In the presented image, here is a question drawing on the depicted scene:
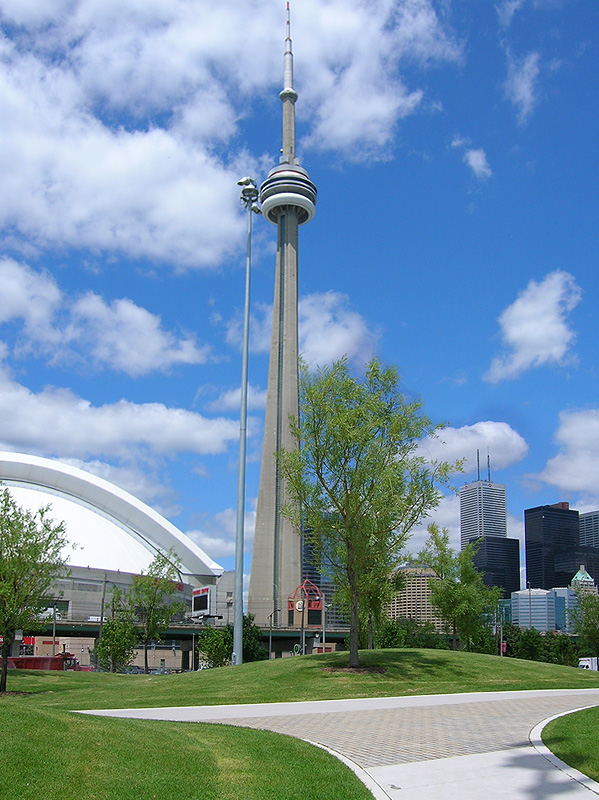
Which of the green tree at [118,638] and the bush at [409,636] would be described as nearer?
the green tree at [118,638]

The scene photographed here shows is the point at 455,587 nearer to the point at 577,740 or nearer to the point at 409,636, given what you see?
the point at 409,636

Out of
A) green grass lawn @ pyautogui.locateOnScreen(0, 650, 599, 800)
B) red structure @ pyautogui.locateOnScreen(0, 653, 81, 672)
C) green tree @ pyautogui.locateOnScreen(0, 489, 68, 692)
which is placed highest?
green tree @ pyautogui.locateOnScreen(0, 489, 68, 692)

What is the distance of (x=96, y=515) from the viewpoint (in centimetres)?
7825

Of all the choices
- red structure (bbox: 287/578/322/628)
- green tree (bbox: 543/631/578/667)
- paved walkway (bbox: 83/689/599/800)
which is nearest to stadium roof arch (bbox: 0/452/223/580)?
red structure (bbox: 287/578/322/628)

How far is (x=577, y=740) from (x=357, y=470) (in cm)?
1518

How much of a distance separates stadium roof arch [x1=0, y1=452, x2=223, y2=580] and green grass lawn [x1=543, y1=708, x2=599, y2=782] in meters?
62.5

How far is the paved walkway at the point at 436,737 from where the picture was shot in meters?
8.62

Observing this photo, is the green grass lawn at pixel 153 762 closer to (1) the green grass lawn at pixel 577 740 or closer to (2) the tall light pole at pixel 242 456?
(1) the green grass lawn at pixel 577 740

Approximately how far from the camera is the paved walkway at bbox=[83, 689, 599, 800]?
8.62m

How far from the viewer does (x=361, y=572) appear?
93.5ft

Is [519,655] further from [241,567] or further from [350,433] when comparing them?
[350,433]

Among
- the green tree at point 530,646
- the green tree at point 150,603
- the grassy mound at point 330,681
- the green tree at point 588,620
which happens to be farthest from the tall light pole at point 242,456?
the green tree at point 530,646

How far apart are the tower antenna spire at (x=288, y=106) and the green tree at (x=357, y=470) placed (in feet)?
307

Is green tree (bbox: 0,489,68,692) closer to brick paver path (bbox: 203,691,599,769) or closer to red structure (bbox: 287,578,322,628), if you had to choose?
brick paver path (bbox: 203,691,599,769)
